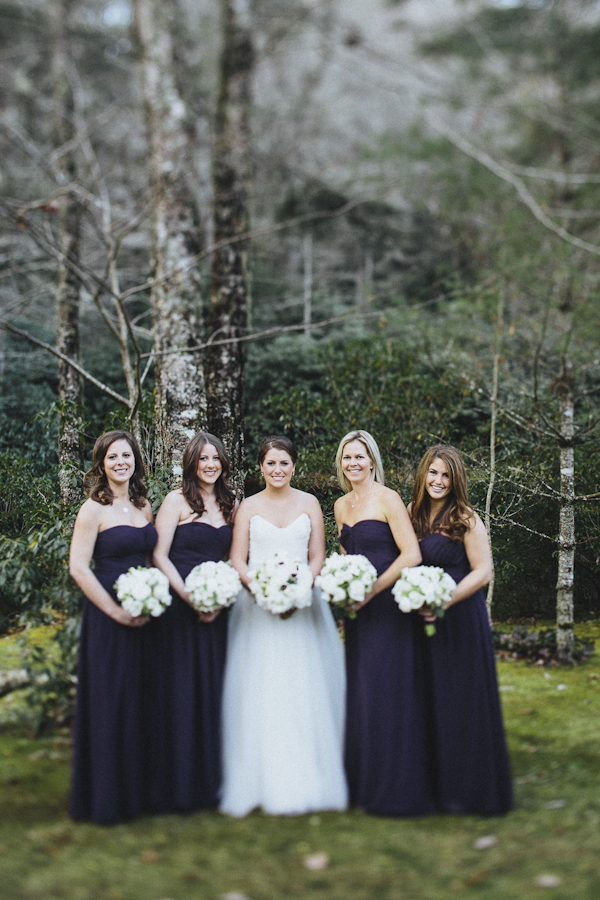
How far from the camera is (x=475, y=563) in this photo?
3854 millimetres

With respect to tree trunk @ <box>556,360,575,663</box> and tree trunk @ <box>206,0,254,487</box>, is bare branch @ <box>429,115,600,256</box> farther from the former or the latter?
tree trunk @ <box>206,0,254,487</box>

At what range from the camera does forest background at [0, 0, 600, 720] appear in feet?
20.8

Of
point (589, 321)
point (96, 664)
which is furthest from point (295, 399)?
point (589, 321)

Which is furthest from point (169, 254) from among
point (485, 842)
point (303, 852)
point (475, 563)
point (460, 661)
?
point (485, 842)

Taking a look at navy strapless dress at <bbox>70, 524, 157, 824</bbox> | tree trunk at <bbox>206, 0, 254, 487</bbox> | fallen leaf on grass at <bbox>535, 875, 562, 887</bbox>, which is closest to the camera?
fallen leaf on grass at <bbox>535, 875, 562, 887</bbox>

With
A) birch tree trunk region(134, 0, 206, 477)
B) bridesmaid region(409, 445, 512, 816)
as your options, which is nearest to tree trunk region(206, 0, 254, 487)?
birch tree trunk region(134, 0, 206, 477)

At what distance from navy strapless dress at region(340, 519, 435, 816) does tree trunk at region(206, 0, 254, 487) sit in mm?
2926

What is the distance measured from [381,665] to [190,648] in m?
1.09

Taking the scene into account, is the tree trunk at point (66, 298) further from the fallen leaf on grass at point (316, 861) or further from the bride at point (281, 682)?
the fallen leaf on grass at point (316, 861)

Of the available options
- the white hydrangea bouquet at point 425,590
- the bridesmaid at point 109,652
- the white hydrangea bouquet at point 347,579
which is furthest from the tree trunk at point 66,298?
the white hydrangea bouquet at point 425,590

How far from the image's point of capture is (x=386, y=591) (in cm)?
382

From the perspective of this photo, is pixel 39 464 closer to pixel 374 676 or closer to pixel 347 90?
pixel 374 676

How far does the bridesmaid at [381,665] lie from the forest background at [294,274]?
6.09 ft

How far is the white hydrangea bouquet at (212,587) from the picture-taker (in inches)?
142
